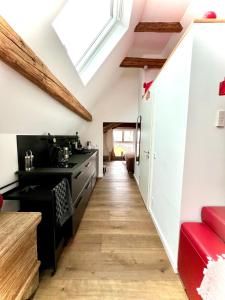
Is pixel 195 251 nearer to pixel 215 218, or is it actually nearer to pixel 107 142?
pixel 215 218

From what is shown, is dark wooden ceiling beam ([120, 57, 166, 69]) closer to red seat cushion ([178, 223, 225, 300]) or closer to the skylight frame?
the skylight frame

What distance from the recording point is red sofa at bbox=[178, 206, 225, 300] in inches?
45.0

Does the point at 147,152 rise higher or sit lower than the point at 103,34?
lower

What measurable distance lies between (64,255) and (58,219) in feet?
1.74

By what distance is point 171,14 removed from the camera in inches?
93.7

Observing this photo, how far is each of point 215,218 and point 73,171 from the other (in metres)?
1.42

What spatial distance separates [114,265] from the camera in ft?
5.45

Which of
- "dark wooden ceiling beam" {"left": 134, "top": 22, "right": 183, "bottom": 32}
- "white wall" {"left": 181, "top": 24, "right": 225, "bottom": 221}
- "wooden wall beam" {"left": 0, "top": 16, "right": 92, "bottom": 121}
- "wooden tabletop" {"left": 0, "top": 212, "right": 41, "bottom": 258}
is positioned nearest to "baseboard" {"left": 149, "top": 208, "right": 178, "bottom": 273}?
"white wall" {"left": 181, "top": 24, "right": 225, "bottom": 221}

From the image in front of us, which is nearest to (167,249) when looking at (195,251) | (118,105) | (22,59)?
(195,251)

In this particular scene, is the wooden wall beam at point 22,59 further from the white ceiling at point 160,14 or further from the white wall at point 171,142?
the white ceiling at point 160,14

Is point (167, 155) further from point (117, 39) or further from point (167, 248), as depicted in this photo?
point (117, 39)

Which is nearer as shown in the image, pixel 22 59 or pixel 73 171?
pixel 22 59

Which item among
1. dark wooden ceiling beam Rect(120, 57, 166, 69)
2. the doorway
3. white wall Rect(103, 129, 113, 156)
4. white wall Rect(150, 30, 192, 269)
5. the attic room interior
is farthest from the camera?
white wall Rect(103, 129, 113, 156)

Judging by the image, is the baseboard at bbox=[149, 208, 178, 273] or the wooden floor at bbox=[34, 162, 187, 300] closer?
the wooden floor at bbox=[34, 162, 187, 300]
